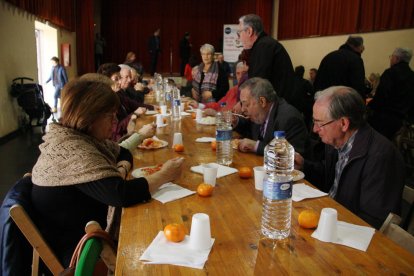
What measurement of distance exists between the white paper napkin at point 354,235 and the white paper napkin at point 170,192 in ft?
1.87

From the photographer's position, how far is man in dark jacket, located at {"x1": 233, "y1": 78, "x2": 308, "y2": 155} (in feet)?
7.85

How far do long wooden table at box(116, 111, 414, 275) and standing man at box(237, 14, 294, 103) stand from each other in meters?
1.87

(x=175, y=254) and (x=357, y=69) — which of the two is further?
(x=357, y=69)

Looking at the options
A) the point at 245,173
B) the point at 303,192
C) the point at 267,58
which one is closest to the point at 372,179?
the point at 303,192

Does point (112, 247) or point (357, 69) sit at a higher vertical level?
point (357, 69)

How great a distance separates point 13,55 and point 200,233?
671 centimetres

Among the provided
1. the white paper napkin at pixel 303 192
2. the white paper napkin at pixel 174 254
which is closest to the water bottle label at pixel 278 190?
the white paper napkin at pixel 174 254

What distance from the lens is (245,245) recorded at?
3.83ft

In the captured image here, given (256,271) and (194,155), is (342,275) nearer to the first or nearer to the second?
(256,271)

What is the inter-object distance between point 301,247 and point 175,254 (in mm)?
387

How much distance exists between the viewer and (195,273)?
1.01 metres

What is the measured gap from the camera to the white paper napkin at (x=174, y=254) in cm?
106

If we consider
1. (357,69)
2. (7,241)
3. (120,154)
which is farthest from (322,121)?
(357,69)

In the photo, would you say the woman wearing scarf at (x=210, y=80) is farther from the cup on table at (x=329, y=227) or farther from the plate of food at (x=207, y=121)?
the cup on table at (x=329, y=227)
